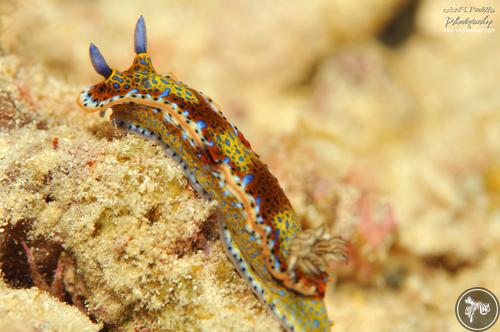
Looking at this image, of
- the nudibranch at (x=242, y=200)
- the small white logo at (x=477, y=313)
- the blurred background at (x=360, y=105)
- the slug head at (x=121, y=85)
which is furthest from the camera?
the blurred background at (x=360, y=105)

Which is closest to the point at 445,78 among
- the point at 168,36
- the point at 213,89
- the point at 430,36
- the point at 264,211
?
the point at 430,36

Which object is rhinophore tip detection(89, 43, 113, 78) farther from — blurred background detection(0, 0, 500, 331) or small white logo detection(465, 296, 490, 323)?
small white logo detection(465, 296, 490, 323)

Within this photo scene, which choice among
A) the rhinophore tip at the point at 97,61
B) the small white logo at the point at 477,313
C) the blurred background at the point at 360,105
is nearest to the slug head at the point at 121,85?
the rhinophore tip at the point at 97,61

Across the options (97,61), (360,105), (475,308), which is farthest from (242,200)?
(360,105)

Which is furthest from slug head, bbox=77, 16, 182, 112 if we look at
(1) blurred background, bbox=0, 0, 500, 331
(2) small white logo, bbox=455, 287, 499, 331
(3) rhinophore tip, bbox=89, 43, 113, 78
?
(2) small white logo, bbox=455, 287, 499, 331

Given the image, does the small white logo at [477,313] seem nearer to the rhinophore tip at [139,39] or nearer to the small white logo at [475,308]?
the small white logo at [475,308]
